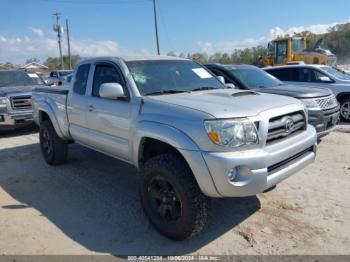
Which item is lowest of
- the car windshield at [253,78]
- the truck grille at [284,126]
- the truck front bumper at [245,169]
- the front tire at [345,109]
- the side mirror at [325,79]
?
the front tire at [345,109]

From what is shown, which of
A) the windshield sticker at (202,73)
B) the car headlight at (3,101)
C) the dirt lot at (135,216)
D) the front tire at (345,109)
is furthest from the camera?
the front tire at (345,109)

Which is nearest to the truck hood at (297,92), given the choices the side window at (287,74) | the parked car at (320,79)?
the parked car at (320,79)

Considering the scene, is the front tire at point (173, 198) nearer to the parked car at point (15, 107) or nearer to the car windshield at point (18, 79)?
the parked car at point (15, 107)

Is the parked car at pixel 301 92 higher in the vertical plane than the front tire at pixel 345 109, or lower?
higher

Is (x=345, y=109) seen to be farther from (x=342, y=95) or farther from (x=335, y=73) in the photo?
(x=335, y=73)

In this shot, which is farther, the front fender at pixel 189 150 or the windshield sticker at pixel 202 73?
the windshield sticker at pixel 202 73

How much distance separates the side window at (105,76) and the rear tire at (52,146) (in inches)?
65.1

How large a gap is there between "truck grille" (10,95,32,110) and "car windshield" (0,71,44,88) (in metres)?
1.69

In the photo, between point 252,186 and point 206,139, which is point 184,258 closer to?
point 252,186

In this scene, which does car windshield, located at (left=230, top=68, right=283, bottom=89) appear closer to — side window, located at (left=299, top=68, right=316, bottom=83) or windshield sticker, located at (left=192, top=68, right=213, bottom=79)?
side window, located at (left=299, top=68, right=316, bottom=83)

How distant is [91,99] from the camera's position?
4777mm

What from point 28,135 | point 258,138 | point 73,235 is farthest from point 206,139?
point 28,135

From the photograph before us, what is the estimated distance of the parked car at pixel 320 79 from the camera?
9359mm

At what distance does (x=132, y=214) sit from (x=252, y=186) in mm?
1640
